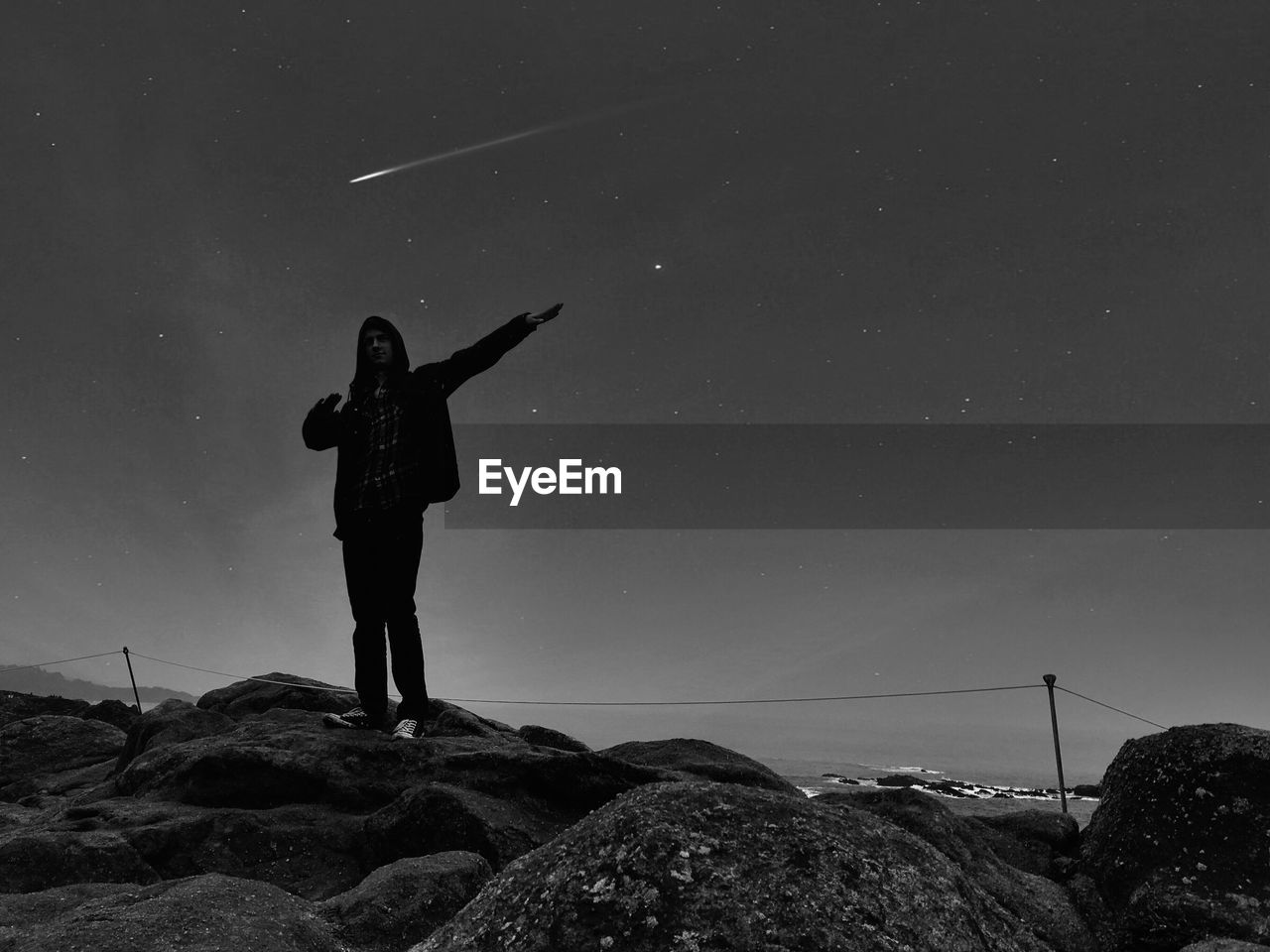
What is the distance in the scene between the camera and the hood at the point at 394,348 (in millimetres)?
8203

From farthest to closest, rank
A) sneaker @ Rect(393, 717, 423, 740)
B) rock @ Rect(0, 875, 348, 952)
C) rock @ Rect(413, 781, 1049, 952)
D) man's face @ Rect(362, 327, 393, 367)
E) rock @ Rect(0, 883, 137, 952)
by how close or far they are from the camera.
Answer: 1. man's face @ Rect(362, 327, 393, 367)
2. sneaker @ Rect(393, 717, 423, 740)
3. rock @ Rect(0, 883, 137, 952)
4. rock @ Rect(0, 875, 348, 952)
5. rock @ Rect(413, 781, 1049, 952)

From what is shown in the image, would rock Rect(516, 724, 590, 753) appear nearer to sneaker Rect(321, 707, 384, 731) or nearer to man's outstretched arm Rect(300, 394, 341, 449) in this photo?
sneaker Rect(321, 707, 384, 731)

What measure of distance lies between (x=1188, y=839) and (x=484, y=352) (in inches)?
247

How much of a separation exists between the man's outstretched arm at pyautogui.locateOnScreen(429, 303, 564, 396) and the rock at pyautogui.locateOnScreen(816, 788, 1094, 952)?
4766mm

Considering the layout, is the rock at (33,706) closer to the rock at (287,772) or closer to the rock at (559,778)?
the rock at (287,772)

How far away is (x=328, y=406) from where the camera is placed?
7891 mm

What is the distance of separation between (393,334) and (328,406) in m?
1.00

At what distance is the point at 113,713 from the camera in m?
19.4

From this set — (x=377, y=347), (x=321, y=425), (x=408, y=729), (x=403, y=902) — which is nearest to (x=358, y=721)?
(x=408, y=729)

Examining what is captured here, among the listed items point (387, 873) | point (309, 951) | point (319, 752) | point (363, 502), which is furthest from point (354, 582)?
point (309, 951)

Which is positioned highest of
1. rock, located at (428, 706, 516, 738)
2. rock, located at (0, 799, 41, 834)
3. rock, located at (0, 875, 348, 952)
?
rock, located at (428, 706, 516, 738)

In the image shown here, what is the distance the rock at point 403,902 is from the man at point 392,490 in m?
3.60

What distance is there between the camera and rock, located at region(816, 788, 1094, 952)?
11.3ft

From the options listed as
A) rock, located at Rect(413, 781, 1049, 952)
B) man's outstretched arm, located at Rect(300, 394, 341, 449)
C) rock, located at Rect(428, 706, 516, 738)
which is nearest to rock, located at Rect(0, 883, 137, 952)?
rock, located at Rect(413, 781, 1049, 952)
